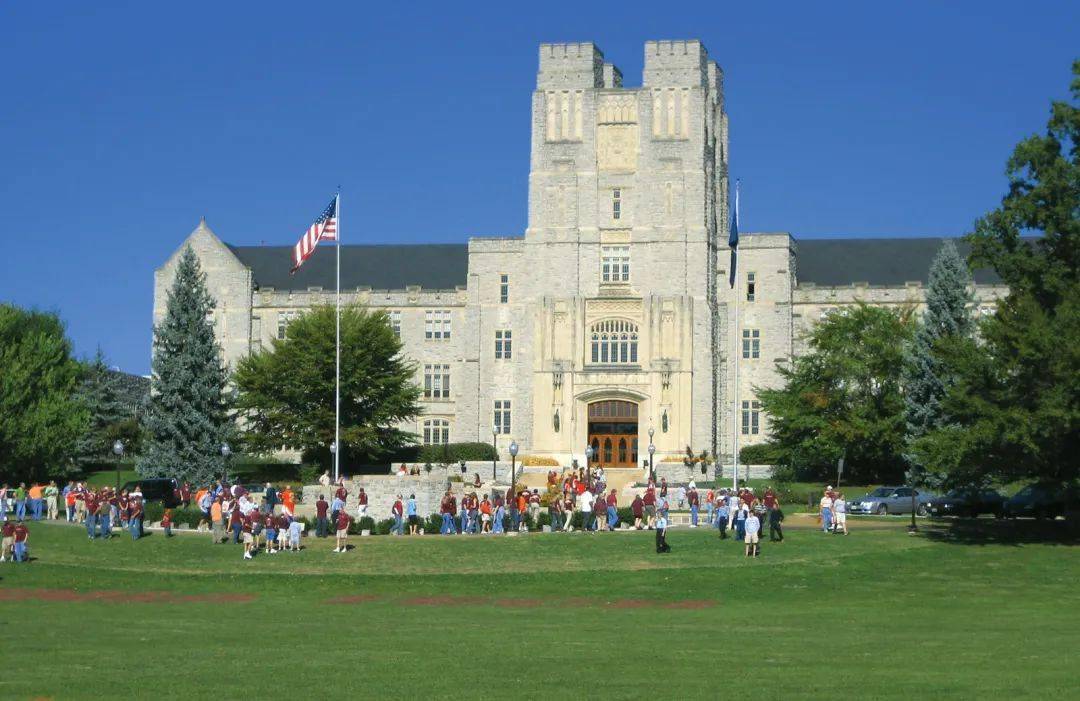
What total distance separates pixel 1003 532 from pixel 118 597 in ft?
88.0

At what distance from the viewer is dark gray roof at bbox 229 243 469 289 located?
9606 centimetres

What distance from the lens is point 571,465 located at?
79438 mm

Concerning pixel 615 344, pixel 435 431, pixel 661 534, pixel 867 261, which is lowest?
pixel 661 534

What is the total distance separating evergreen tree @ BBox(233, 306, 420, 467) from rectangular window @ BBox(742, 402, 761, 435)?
17.6m

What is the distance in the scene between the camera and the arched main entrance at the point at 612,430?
81.4 m

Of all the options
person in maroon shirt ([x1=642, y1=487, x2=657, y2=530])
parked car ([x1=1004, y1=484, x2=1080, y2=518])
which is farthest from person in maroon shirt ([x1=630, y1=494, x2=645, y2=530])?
parked car ([x1=1004, y1=484, x2=1080, y2=518])

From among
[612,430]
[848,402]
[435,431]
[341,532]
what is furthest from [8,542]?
[435,431]

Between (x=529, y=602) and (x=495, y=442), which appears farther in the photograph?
(x=495, y=442)

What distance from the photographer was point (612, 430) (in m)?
81.6

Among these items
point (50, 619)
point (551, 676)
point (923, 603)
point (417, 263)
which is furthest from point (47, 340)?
point (551, 676)

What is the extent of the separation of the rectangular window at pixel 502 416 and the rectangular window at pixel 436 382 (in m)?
5.38

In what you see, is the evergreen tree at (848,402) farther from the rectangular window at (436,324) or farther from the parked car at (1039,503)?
the rectangular window at (436,324)

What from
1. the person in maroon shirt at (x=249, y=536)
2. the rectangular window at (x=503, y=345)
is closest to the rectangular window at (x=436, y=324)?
the rectangular window at (x=503, y=345)

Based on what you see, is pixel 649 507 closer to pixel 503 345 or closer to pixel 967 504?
pixel 967 504
